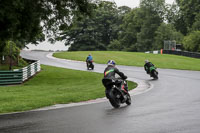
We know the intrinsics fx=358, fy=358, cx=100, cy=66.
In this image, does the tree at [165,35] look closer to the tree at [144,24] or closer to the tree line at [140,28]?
the tree line at [140,28]

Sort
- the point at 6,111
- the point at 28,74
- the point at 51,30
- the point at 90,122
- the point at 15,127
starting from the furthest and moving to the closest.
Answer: the point at 28,74
the point at 51,30
the point at 6,111
the point at 90,122
the point at 15,127

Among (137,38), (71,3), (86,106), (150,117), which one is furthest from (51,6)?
(137,38)

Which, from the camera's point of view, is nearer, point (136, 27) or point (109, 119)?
point (109, 119)

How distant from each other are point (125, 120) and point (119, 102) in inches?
124

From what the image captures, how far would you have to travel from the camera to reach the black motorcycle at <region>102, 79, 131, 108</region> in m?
12.7

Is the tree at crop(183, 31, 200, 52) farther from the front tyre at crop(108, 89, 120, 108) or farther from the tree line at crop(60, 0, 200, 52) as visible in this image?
the front tyre at crop(108, 89, 120, 108)

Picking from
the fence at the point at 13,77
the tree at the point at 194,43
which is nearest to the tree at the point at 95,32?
the tree at the point at 194,43

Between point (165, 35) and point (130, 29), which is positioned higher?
point (130, 29)

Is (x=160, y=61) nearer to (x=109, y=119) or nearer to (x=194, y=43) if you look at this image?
(x=194, y=43)

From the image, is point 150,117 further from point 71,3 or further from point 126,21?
point 126,21

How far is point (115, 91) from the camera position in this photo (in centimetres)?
1293

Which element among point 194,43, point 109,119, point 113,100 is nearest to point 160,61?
point 194,43

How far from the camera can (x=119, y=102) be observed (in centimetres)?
1310

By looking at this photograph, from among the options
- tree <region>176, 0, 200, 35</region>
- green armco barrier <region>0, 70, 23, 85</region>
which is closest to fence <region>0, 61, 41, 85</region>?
green armco barrier <region>0, 70, 23, 85</region>
